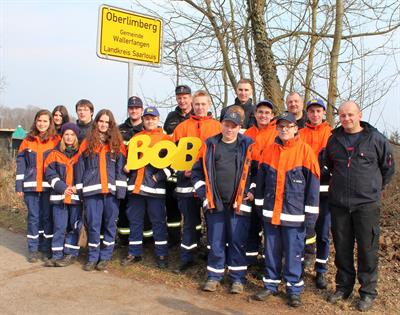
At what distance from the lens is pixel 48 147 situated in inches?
274

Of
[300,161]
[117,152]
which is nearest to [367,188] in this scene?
[300,161]

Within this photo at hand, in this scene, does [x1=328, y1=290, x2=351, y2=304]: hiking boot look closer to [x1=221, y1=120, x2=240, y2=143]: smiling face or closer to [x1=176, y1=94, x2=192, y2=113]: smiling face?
[x1=221, y1=120, x2=240, y2=143]: smiling face

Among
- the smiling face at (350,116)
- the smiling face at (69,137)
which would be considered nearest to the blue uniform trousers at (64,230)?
→ the smiling face at (69,137)

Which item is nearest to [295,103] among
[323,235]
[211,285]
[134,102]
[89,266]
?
[323,235]

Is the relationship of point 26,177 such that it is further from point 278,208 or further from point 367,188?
point 367,188

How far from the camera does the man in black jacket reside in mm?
4996

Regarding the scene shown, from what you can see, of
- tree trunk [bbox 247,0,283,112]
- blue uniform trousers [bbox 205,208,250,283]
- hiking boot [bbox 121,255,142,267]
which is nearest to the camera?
blue uniform trousers [bbox 205,208,250,283]

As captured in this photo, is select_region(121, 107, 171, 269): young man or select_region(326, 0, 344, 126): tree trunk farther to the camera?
select_region(326, 0, 344, 126): tree trunk

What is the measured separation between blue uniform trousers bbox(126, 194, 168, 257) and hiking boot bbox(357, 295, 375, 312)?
2.69m

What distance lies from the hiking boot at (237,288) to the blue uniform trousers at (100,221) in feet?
6.35

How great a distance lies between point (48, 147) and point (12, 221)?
355cm

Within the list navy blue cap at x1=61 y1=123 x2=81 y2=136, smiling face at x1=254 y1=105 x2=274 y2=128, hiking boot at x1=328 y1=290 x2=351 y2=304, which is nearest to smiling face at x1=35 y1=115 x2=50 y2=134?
navy blue cap at x1=61 y1=123 x2=81 y2=136

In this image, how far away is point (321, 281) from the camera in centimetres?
555

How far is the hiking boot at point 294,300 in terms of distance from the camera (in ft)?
16.6
